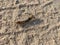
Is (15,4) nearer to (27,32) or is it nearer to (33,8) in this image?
(33,8)

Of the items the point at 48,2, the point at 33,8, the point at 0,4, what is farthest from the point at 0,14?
the point at 48,2

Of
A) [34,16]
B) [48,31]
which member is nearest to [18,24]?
[34,16]

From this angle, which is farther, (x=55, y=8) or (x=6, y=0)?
(x=6, y=0)

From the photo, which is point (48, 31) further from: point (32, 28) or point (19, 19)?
point (19, 19)

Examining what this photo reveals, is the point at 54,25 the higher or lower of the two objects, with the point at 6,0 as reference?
lower

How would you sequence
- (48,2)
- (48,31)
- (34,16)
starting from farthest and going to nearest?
(48,2), (34,16), (48,31)

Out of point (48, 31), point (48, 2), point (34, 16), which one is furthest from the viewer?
point (48, 2)
